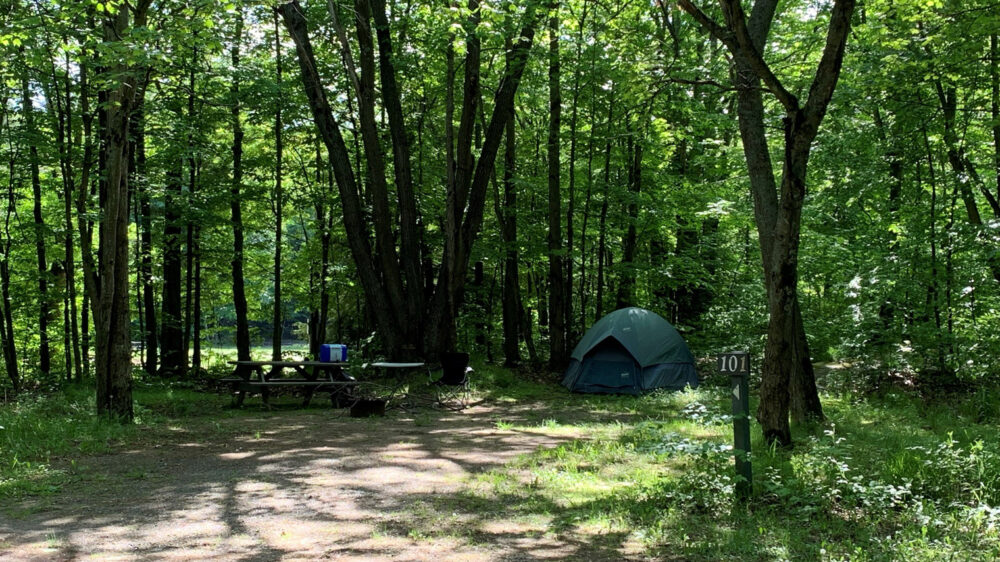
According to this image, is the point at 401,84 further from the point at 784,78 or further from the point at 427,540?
the point at 427,540

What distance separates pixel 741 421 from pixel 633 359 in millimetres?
8680

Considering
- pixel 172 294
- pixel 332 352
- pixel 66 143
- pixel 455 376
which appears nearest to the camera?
pixel 332 352

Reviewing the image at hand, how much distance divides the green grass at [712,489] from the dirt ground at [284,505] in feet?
0.38

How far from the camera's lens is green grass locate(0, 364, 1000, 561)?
3.97 metres

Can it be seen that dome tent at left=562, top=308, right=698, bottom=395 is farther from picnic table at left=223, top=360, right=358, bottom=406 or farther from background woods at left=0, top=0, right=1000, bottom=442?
picnic table at left=223, top=360, right=358, bottom=406

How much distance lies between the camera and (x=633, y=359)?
13367mm

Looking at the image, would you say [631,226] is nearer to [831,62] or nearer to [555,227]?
[555,227]

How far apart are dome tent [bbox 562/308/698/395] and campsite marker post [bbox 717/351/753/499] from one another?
842 cm

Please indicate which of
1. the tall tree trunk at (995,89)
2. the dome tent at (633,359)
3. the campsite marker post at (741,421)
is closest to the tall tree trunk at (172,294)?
the dome tent at (633,359)

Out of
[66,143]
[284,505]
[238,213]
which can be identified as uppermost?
[66,143]

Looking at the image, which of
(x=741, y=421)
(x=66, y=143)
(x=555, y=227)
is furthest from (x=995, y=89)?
(x=66, y=143)

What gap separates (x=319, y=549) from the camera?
13.0ft

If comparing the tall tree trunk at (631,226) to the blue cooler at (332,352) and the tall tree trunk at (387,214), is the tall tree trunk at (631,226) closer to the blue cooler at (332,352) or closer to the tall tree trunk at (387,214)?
the tall tree trunk at (387,214)

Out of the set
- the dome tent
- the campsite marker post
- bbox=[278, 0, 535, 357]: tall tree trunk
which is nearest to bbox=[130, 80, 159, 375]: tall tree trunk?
bbox=[278, 0, 535, 357]: tall tree trunk
